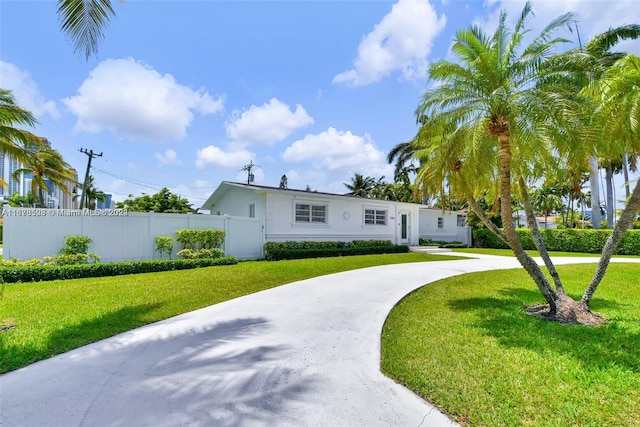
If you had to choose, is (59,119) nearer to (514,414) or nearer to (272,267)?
(272,267)

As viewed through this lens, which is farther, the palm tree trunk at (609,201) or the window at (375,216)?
the palm tree trunk at (609,201)

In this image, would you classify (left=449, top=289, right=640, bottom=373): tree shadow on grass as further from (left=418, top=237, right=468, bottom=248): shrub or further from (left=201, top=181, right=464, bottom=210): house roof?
(left=418, top=237, right=468, bottom=248): shrub

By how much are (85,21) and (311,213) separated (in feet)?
44.5

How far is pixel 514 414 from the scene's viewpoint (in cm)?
279

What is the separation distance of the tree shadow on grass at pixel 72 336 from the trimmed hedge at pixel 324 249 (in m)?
9.22

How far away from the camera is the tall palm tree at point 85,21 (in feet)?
16.6

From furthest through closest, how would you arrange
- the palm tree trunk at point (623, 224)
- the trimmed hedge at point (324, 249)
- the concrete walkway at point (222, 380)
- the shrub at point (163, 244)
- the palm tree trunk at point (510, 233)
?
1. the trimmed hedge at point (324, 249)
2. the shrub at point (163, 244)
3. the palm tree trunk at point (510, 233)
4. the palm tree trunk at point (623, 224)
5. the concrete walkway at point (222, 380)

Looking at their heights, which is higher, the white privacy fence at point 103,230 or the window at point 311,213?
the window at point 311,213

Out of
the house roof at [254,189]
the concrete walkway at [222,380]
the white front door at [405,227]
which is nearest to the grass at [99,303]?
the concrete walkway at [222,380]

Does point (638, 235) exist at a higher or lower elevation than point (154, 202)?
lower

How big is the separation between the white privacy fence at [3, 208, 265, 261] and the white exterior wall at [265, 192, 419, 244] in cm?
226

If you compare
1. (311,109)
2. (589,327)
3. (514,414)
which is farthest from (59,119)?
(589,327)

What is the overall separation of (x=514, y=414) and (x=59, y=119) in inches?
619

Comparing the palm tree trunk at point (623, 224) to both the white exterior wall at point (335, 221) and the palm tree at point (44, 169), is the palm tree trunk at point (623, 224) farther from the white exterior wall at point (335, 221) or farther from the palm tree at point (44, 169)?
the palm tree at point (44, 169)
